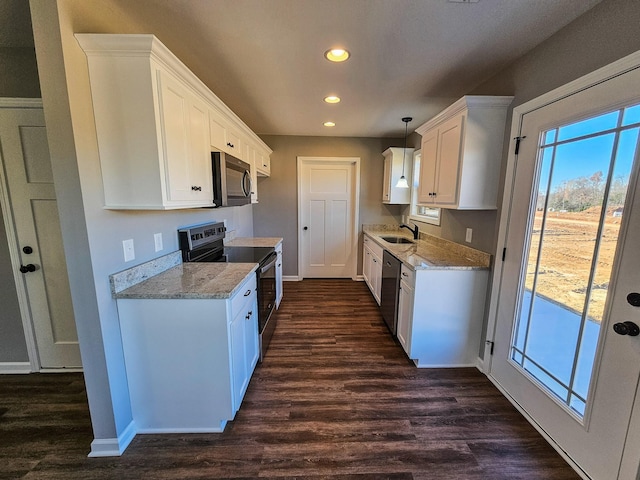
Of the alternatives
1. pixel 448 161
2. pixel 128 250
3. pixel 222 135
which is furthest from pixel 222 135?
pixel 448 161

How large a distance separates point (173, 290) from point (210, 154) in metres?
1.10

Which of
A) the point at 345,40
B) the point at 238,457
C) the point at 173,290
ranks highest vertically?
the point at 345,40

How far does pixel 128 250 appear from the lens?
5.07ft

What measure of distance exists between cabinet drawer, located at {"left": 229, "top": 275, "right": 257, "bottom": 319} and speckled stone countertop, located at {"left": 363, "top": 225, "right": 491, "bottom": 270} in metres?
1.36

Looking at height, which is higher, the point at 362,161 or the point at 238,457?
the point at 362,161

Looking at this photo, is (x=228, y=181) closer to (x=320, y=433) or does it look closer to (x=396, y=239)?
(x=320, y=433)

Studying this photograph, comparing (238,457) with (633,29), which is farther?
(238,457)

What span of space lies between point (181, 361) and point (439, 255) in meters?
2.40

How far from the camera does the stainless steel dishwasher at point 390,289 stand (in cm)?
259

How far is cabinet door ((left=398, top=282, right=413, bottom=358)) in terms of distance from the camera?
7.52 feet

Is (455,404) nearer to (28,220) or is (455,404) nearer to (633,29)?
(633,29)

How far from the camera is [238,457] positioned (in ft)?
4.85

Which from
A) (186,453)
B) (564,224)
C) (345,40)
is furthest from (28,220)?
(564,224)

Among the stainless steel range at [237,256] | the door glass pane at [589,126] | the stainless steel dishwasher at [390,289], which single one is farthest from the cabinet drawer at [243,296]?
the door glass pane at [589,126]
